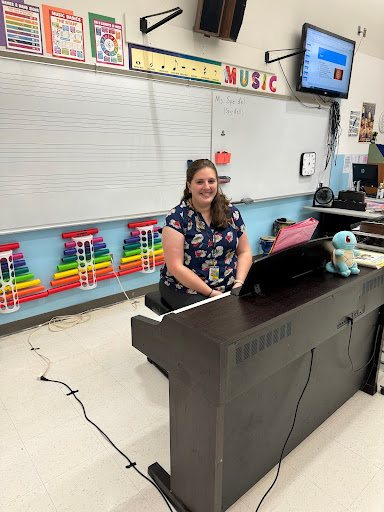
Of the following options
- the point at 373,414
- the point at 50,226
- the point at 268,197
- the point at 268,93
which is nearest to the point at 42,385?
the point at 50,226

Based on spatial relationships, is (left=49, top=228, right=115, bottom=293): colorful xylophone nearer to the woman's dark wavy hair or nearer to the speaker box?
the woman's dark wavy hair

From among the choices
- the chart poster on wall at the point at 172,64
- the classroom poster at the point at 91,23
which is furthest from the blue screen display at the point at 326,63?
the classroom poster at the point at 91,23

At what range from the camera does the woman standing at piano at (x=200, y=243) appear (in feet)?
6.31

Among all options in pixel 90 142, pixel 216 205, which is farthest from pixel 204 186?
pixel 90 142

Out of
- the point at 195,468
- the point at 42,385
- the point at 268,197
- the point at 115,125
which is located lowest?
the point at 42,385

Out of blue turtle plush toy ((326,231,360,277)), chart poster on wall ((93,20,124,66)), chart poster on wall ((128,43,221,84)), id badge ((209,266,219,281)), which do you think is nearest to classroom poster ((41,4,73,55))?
chart poster on wall ((93,20,124,66))

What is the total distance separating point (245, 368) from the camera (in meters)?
1.04

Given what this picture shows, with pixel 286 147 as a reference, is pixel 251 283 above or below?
below

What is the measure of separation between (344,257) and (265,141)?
8.96ft

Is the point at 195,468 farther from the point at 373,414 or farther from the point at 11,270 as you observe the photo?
the point at 11,270

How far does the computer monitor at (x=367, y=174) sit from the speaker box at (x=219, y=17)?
2384 millimetres

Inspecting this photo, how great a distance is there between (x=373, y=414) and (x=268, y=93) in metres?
3.26

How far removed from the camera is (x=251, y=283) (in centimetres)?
132

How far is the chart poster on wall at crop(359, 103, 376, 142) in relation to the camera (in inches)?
203
